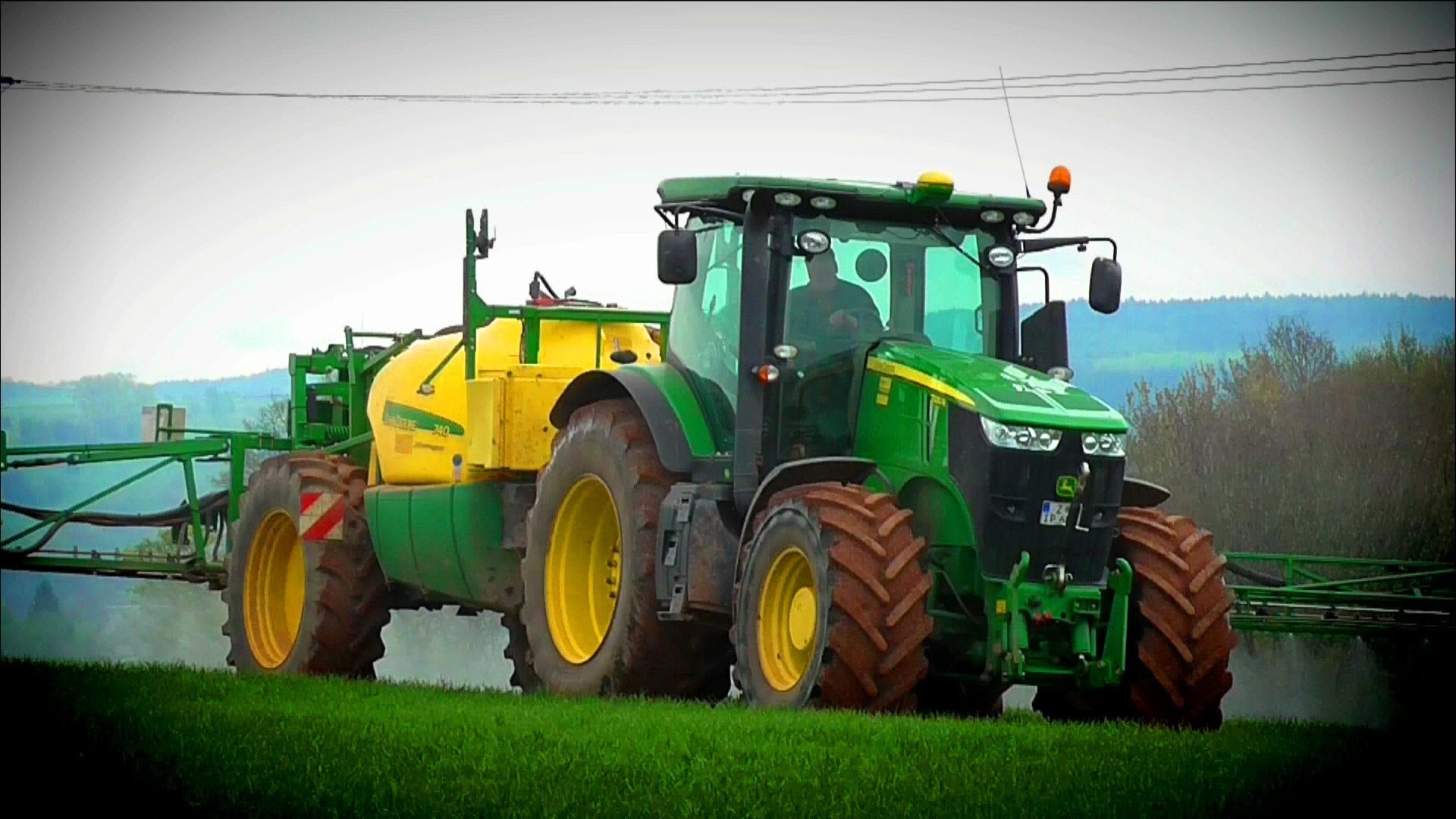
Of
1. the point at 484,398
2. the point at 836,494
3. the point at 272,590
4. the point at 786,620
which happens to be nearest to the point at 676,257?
the point at 836,494

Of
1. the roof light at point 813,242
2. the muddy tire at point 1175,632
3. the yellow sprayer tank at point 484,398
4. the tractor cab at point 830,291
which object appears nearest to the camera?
the muddy tire at point 1175,632

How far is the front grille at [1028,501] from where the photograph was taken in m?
12.5

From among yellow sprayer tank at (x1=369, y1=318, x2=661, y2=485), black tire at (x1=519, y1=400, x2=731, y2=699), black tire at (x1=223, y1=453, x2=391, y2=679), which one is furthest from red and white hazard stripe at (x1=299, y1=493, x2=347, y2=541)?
black tire at (x1=519, y1=400, x2=731, y2=699)

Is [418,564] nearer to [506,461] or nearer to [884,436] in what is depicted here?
[506,461]

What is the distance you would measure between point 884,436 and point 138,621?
5075 cm

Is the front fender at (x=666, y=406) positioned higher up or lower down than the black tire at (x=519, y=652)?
higher up

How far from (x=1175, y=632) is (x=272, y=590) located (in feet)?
34.7

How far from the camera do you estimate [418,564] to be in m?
18.1

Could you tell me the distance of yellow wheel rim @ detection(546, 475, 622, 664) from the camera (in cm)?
1556

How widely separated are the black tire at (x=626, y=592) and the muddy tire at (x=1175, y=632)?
121 inches

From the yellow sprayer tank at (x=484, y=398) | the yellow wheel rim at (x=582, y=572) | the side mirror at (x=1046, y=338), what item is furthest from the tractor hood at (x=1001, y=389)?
the yellow sprayer tank at (x=484, y=398)

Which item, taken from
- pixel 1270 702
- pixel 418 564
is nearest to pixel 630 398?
pixel 418 564

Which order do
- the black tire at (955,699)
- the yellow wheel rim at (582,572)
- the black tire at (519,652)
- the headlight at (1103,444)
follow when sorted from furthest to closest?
the black tire at (519,652) → the yellow wheel rim at (582,572) → the black tire at (955,699) → the headlight at (1103,444)

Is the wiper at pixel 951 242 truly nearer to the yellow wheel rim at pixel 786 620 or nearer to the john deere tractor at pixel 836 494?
the john deere tractor at pixel 836 494
